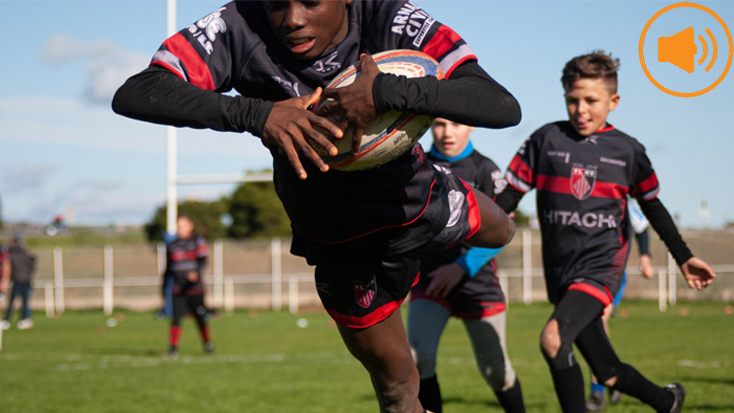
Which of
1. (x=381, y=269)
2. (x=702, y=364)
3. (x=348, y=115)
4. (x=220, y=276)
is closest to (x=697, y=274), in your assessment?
(x=381, y=269)

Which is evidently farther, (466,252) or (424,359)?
(466,252)

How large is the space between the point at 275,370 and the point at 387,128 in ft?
23.7

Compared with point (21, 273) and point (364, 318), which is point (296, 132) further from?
point (21, 273)

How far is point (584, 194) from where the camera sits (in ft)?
16.0

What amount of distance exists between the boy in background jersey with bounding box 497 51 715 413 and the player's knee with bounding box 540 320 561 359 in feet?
0.61

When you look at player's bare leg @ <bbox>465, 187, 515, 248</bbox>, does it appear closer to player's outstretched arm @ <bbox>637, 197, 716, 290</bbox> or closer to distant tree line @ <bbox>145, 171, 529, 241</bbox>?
player's outstretched arm @ <bbox>637, 197, 716, 290</bbox>

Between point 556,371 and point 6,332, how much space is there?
54.0ft

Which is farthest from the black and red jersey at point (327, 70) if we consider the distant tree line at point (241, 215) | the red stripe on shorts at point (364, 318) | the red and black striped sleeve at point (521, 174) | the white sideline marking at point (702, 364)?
the distant tree line at point (241, 215)

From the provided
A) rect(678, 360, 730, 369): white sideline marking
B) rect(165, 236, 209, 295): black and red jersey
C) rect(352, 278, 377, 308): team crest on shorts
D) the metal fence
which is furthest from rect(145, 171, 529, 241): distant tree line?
rect(352, 278, 377, 308): team crest on shorts

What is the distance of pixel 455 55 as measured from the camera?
293 centimetres

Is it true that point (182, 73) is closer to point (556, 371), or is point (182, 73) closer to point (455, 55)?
point (455, 55)

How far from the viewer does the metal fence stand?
25.7m

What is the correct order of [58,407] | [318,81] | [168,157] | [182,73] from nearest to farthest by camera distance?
[182,73] < [318,81] < [58,407] < [168,157]

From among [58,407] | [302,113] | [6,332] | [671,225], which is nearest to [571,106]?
[671,225]
